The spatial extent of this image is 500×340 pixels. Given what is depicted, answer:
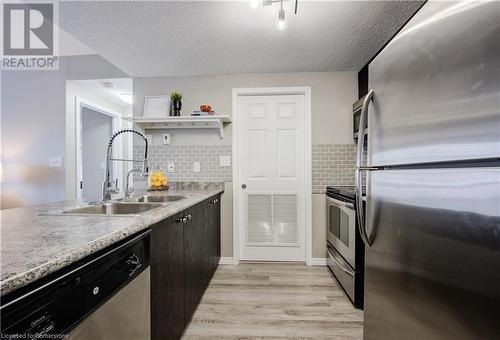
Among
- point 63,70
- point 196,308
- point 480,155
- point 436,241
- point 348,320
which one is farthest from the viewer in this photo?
point 63,70

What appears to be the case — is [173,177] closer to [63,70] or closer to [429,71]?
[63,70]

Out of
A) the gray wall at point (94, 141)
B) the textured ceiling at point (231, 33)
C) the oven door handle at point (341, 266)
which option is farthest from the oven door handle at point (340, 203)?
the gray wall at point (94, 141)

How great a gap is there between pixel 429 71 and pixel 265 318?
5.92ft

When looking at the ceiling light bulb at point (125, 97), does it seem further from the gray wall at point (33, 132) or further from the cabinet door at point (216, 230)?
the cabinet door at point (216, 230)

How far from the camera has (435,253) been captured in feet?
2.68

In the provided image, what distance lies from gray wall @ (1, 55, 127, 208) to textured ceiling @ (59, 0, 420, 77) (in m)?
0.86

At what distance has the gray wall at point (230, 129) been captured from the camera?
2859 mm

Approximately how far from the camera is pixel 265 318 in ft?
5.91

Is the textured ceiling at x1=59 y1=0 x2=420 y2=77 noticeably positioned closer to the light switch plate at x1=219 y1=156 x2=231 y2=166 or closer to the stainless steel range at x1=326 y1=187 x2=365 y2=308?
the light switch plate at x1=219 y1=156 x2=231 y2=166

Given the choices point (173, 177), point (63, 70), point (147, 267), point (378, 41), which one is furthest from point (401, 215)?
point (63, 70)

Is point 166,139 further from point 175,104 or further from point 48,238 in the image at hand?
point 48,238

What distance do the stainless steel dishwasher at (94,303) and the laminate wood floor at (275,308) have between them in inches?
34.1

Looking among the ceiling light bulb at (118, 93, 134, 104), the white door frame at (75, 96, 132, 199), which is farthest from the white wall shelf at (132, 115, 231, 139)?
the ceiling light bulb at (118, 93, 134, 104)

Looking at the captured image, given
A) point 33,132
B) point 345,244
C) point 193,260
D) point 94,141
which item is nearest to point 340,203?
point 345,244
